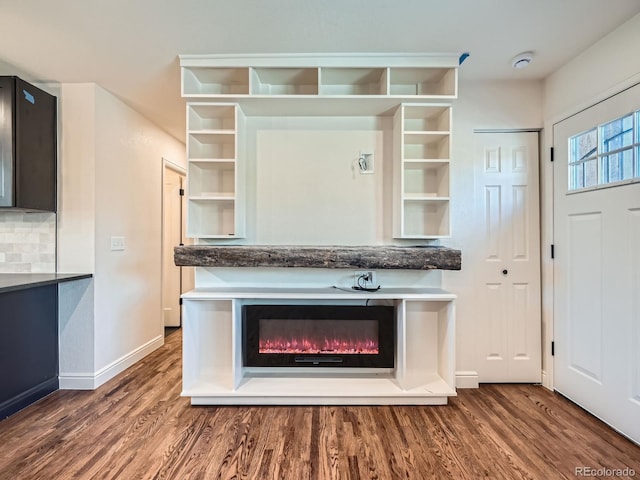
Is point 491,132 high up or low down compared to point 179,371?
up

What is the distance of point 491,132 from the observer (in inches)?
102

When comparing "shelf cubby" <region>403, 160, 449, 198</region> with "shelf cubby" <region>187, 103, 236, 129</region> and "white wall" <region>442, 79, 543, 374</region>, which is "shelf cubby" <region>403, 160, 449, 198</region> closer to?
"white wall" <region>442, 79, 543, 374</region>

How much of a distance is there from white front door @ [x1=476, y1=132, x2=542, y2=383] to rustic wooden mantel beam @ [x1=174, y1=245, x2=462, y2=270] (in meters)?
0.51

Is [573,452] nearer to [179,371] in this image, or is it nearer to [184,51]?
[179,371]

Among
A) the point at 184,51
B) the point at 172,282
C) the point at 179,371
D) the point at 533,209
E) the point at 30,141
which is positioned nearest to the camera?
the point at 184,51

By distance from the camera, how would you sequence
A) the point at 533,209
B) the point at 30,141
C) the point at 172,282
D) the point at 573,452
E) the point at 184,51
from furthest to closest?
1. the point at 172,282
2. the point at 533,209
3. the point at 30,141
4. the point at 184,51
5. the point at 573,452

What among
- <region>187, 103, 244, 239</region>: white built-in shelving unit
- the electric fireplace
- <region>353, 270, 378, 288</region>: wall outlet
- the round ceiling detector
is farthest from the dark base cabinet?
the round ceiling detector

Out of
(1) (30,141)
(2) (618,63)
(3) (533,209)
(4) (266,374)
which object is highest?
(2) (618,63)

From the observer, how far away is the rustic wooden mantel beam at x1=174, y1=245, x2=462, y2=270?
228 centimetres

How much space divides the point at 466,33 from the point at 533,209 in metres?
1.48

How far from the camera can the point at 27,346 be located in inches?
90.8

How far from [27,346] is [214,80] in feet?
8.05

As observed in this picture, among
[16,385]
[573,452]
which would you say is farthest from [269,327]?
[573,452]

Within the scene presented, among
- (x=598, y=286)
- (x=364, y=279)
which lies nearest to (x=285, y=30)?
(x=364, y=279)
